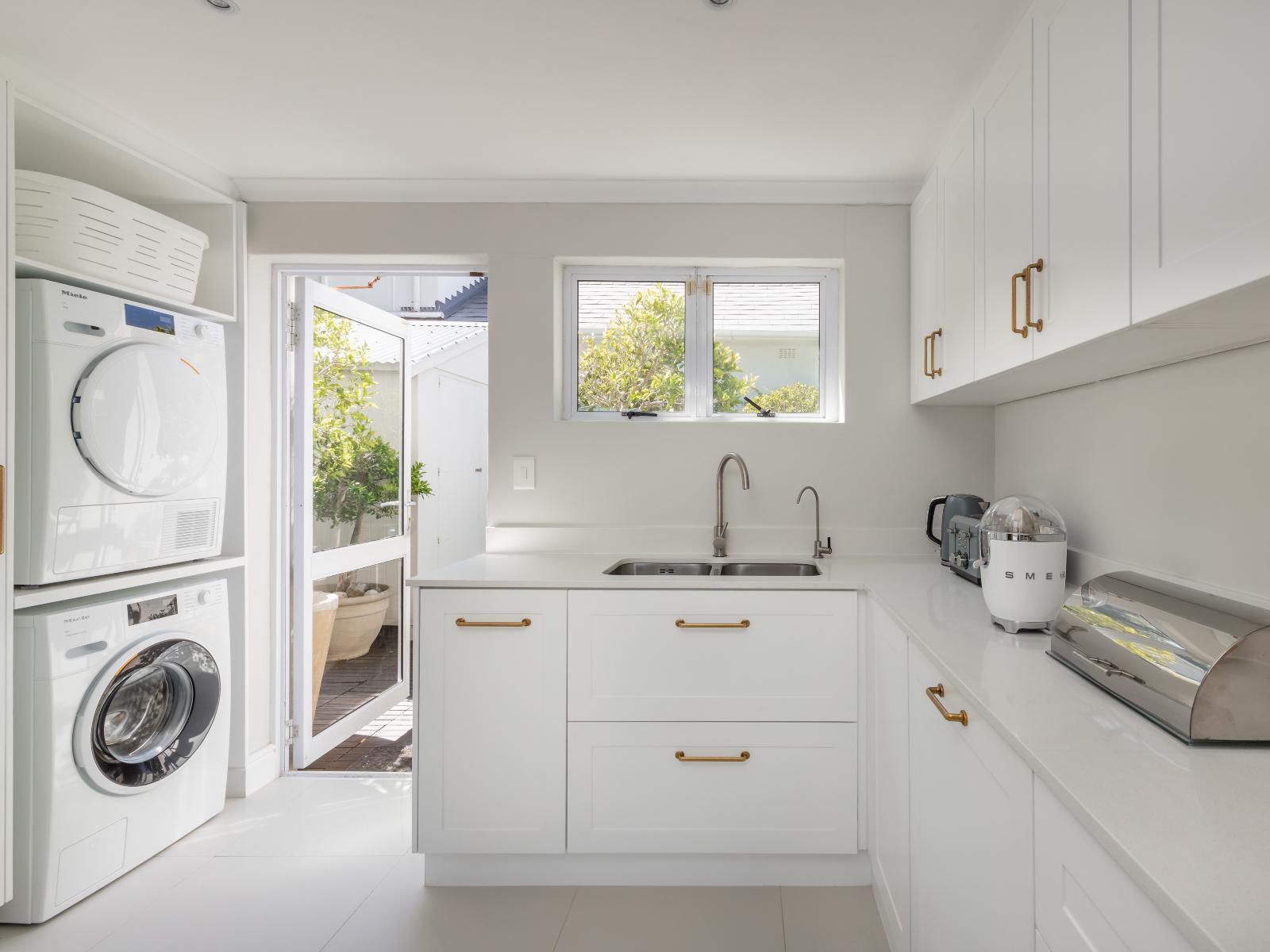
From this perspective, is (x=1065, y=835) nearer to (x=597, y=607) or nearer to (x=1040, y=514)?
(x=1040, y=514)

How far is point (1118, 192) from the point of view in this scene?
1.12 metres

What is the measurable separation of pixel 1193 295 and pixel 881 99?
1.31 metres

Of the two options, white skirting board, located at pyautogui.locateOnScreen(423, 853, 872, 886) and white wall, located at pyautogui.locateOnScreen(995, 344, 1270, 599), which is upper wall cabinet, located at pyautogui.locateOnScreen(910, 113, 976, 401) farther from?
white skirting board, located at pyautogui.locateOnScreen(423, 853, 872, 886)

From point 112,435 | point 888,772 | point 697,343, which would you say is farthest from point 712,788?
A: point 112,435

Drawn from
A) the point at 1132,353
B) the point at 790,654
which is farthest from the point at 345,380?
the point at 1132,353

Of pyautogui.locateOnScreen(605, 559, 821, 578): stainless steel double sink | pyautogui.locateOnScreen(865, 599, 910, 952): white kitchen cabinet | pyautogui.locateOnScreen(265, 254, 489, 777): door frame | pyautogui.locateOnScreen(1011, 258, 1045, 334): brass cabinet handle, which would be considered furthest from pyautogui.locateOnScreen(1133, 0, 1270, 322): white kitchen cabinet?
pyautogui.locateOnScreen(265, 254, 489, 777): door frame

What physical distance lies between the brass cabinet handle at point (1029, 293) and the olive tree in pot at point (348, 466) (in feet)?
8.37

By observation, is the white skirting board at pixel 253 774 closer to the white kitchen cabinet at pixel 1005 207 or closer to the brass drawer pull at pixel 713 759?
the brass drawer pull at pixel 713 759

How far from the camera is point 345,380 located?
9.55 feet

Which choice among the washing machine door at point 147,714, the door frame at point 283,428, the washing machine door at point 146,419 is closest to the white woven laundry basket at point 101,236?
the washing machine door at point 146,419

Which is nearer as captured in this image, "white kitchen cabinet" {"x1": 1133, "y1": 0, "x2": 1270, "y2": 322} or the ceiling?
"white kitchen cabinet" {"x1": 1133, "y1": 0, "x2": 1270, "y2": 322}

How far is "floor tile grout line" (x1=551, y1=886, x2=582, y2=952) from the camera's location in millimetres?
1755

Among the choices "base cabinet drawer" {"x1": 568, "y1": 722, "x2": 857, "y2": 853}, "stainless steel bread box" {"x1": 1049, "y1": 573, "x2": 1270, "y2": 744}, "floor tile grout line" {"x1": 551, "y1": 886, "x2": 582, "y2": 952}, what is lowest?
"floor tile grout line" {"x1": 551, "y1": 886, "x2": 582, "y2": 952}

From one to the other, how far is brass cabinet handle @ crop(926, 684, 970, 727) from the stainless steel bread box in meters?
0.22
